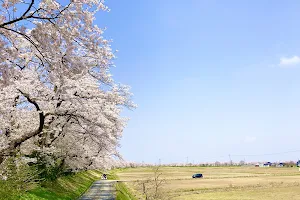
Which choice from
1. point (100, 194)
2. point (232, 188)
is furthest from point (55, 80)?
point (232, 188)

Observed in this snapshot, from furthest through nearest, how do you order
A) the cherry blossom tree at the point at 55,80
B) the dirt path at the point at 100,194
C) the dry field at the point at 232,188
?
the dry field at the point at 232,188
the dirt path at the point at 100,194
the cherry blossom tree at the point at 55,80

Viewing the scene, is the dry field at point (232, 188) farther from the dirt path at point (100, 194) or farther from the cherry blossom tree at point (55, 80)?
the cherry blossom tree at point (55, 80)

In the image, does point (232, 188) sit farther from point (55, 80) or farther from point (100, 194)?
point (55, 80)

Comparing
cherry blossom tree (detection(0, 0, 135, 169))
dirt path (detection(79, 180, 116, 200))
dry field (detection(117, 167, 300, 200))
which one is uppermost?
cherry blossom tree (detection(0, 0, 135, 169))

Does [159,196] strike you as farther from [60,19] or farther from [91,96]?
[60,19]

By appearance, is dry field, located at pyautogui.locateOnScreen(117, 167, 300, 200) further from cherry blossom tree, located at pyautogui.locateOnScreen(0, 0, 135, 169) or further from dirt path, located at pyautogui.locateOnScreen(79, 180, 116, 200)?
cherry blossom tree, located at pyautogui.locateOnScreen(0, 0, 135, 169)

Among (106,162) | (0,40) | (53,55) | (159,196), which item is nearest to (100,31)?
(53,55)

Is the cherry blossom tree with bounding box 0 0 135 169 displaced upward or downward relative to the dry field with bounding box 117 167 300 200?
upward

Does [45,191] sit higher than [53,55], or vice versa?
[53,55]

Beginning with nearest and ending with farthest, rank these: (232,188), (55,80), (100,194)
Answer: (55,80) → (100,194) → (232,188)

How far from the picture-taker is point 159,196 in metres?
21.4

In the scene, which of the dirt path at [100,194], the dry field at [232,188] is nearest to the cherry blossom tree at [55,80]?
the dirt path at [100,194]

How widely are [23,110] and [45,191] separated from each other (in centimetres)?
768

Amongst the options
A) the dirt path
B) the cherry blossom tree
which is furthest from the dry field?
the cherry blossom tree
